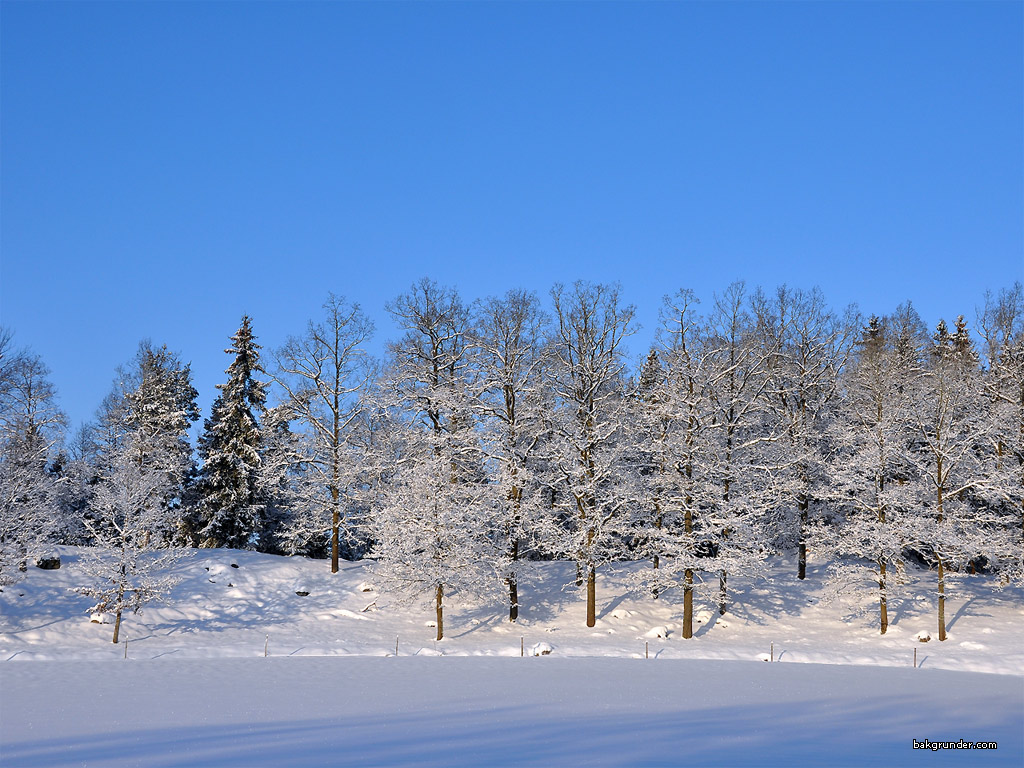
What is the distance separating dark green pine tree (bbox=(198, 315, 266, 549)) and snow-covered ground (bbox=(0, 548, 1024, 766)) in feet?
17.4

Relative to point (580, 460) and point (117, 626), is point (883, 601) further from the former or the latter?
point (117, 626)

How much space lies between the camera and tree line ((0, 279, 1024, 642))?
31016 millimetres

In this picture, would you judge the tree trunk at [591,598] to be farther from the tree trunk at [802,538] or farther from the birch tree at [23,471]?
the birch tree at [23,471]

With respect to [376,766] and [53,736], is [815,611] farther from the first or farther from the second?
[53,736]

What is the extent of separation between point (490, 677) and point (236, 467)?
26623 millimetres

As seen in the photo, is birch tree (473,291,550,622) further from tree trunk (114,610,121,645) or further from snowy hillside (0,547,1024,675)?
tree trunk (114,610,121,645)

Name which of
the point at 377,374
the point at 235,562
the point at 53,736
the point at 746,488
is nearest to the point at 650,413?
the point at 746,488

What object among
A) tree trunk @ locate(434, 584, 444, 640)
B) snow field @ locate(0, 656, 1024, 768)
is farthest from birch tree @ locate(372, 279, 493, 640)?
snow field @ locate(0, 656, 1024, 768)

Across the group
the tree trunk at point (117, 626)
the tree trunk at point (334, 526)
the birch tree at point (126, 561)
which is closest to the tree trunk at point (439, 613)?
the tree trunk at point (334, 526)

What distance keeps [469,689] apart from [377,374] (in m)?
22.7

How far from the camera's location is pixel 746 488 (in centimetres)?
3694

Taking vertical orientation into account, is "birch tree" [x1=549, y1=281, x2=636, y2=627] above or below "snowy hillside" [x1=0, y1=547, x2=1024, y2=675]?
above

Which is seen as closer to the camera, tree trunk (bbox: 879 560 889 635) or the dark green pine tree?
tree trunk (bbox: 879 560 889 635)

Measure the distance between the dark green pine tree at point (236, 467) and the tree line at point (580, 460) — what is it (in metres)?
0.14
